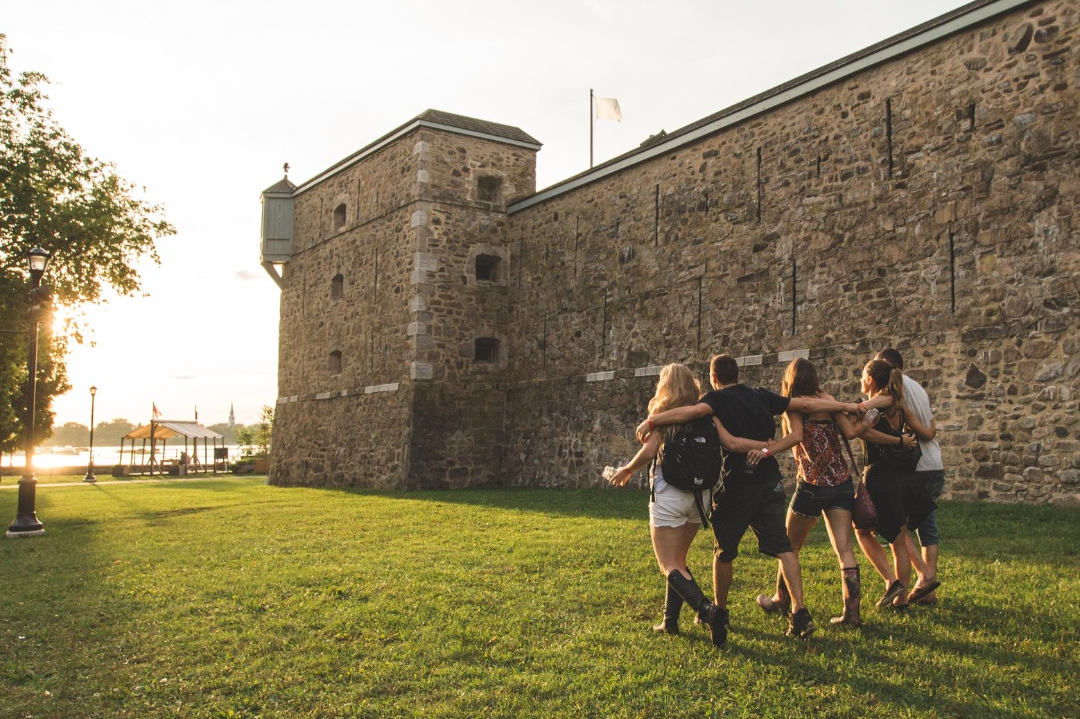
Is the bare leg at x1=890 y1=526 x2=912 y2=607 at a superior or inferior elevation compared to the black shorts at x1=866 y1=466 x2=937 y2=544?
inferior

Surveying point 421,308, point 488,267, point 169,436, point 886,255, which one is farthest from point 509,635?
point 169,436

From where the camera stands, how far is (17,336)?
756 inches

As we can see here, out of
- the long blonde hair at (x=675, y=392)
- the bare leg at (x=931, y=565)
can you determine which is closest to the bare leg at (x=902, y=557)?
the bare leg at (x=931, y=565)

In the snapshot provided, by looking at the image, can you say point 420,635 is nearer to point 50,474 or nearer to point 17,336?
point 17,336

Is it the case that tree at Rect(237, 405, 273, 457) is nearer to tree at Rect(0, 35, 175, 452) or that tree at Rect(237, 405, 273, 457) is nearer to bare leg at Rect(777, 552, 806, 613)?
tree at Rect(0, 35, 175, 452)

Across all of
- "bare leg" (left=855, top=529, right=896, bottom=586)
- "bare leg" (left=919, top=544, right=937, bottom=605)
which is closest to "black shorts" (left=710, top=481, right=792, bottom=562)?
"bare leg" (left=855, top=529, right=896, bottom=586)

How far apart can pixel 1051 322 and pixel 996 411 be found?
3.85 feet

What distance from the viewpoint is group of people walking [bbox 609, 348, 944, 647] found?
4.86m

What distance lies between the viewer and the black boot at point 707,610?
4633mm

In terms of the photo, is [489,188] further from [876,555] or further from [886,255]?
[876,555]

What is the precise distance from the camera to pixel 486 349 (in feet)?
62.1

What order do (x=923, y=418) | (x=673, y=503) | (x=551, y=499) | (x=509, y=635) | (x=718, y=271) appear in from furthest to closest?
(x=551, y=499) → (x=718, y=271) → (x=923, y=418) → (x=509, y=635) → (x=673, y=503)

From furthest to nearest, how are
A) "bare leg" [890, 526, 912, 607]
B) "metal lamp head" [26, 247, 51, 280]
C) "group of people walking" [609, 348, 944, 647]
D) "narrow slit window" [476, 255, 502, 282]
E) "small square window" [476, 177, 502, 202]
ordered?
"small square window" [476, 177, 502, 202], "narrow slit window" [476, 255, 502, 282], "metal lamp head" [26, 247, 51, 280], "bare leg" [890, 526, 912, 607], "group of people walking" [609, 348, 944, 647]

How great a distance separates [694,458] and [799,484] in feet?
3.08
